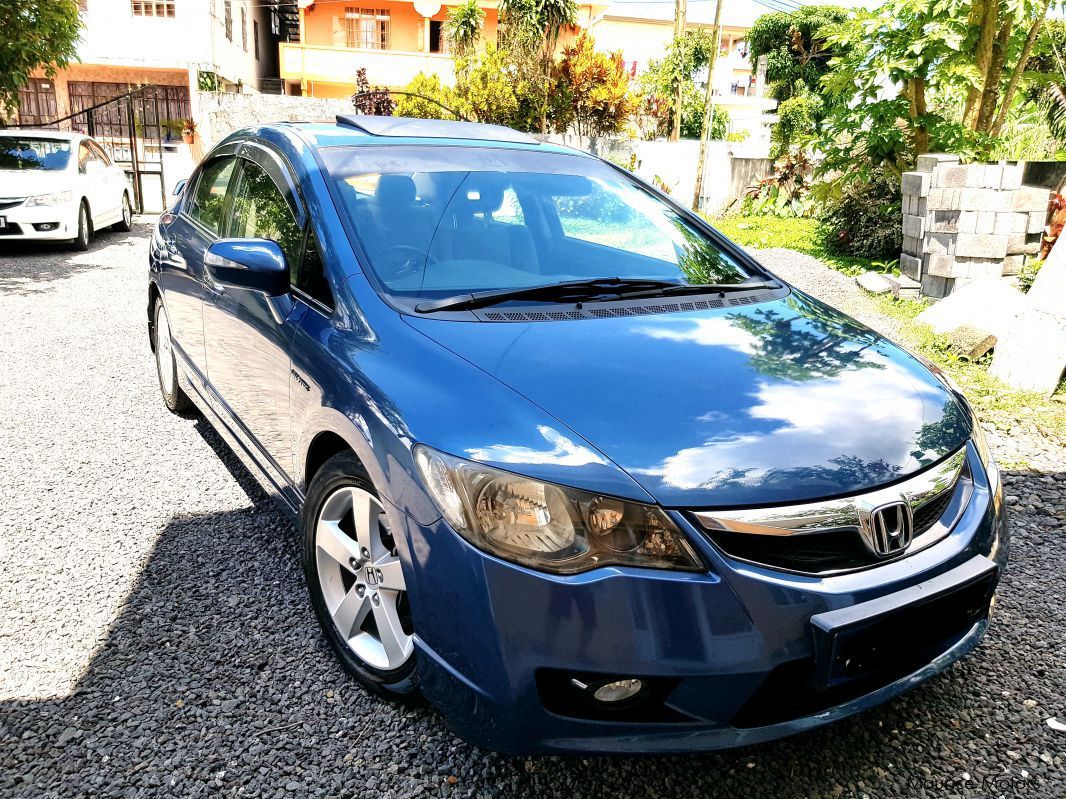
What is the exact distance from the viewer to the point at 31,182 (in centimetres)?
1048

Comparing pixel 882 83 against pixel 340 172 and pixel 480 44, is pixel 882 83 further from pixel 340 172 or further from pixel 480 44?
pixel 480 44

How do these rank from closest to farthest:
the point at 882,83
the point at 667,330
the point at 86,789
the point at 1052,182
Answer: the point at 86,789
the point at 667,330
the point at 1052,182
the point at 882,83

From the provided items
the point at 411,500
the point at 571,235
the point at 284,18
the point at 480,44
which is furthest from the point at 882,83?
the point at 284,18

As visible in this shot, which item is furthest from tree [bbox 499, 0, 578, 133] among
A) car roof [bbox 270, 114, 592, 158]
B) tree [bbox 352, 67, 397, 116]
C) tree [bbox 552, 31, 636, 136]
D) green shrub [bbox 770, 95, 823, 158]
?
car roof [bbox 270, 114, 592, 158]

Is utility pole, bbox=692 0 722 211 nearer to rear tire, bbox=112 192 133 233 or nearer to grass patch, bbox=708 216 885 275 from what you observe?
grass patch, bbox=708 216 885 275

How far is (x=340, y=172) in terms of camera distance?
2.91 meters

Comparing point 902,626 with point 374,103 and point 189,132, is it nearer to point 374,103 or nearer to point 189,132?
point 374,103

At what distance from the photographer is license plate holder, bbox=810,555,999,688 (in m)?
1.79

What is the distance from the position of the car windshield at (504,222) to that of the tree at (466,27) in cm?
2522

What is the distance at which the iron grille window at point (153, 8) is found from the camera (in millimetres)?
23656

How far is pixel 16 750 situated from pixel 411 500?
1.33 m

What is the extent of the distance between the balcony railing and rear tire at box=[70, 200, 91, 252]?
21.3 metres

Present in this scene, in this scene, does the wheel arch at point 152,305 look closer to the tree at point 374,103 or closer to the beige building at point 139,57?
the tree at point 374,103

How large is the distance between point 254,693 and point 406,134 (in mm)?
2101
